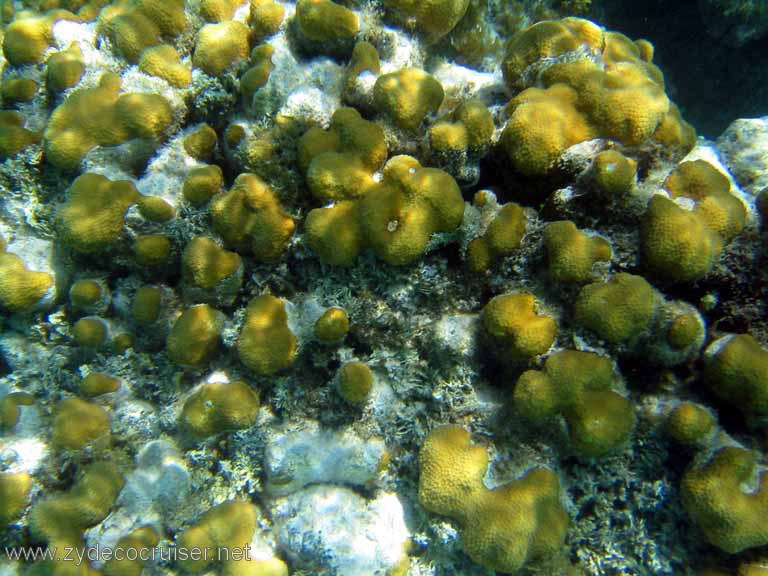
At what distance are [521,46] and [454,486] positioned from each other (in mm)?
3465

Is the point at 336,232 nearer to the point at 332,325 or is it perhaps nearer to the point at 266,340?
the point at 332,325

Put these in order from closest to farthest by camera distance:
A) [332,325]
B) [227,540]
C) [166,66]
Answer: [332,325] → [227,540] → [166,66]

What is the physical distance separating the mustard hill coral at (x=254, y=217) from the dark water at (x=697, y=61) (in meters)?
7.39

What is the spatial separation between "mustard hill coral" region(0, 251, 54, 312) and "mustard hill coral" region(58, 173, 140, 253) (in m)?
0.53

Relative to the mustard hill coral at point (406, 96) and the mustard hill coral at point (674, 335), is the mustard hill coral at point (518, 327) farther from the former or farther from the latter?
the mustard hill coral at point (406, 96)

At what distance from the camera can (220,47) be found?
384 cm

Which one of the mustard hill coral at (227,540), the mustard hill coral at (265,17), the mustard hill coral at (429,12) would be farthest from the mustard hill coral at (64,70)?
the mustard hill coral at (227,540)

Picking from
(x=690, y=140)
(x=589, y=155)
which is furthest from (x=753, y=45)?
(x=589, y=155)

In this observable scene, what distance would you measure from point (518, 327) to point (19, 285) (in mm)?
3997

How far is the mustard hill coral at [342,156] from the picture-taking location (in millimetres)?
3195

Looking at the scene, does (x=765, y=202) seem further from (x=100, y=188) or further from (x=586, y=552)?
(x=100, y=188)

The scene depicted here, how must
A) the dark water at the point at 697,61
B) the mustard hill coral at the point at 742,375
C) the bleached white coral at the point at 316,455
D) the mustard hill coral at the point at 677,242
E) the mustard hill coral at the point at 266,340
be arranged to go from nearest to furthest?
the mustard hill coral at the point at 742,375, the mustard hill coral at the point at 677,242, the mustard hill coral at the point at 266,340, the bleached white coral at the point at 316,455, the dark water at the point at 697,61

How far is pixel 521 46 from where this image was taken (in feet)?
11.9

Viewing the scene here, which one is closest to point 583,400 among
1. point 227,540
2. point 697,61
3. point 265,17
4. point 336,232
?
point 336,232
